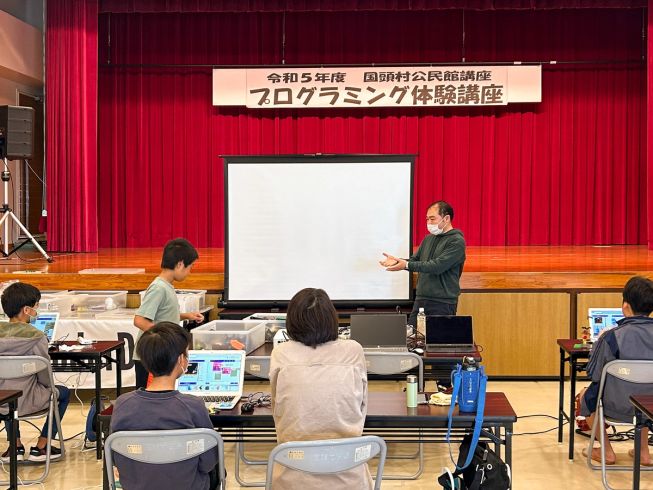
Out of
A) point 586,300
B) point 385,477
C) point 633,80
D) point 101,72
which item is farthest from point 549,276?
point 101,72

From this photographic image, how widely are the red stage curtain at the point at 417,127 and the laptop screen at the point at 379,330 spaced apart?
21.4 feet

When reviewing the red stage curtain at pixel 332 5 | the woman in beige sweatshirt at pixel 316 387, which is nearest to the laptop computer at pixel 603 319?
the woman in beige sweatshirt at pixel 316 387

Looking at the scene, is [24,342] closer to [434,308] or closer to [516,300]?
[434,308]

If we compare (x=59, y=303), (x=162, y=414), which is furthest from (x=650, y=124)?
(x=162, y=414)

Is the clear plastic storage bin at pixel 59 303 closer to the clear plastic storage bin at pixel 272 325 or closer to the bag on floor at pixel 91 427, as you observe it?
the bag on floor at pixel 91 427

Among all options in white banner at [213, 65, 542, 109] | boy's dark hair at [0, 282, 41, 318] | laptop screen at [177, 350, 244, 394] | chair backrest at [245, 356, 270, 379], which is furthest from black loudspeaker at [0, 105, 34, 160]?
laptop screen at [177, 350, 244, 394]

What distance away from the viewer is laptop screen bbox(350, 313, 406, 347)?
4691mm

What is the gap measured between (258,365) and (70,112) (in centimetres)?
663

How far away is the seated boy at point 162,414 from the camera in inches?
112

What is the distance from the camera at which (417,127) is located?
1137cm

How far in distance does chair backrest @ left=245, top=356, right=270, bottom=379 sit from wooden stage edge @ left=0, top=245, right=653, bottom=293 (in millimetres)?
2641

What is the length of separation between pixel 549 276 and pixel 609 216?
4892 millimetres

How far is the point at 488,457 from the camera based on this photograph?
3.35m

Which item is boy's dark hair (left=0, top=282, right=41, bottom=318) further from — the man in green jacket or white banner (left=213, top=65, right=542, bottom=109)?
white banner (left=213, top=65, right=542, bottom=109)
